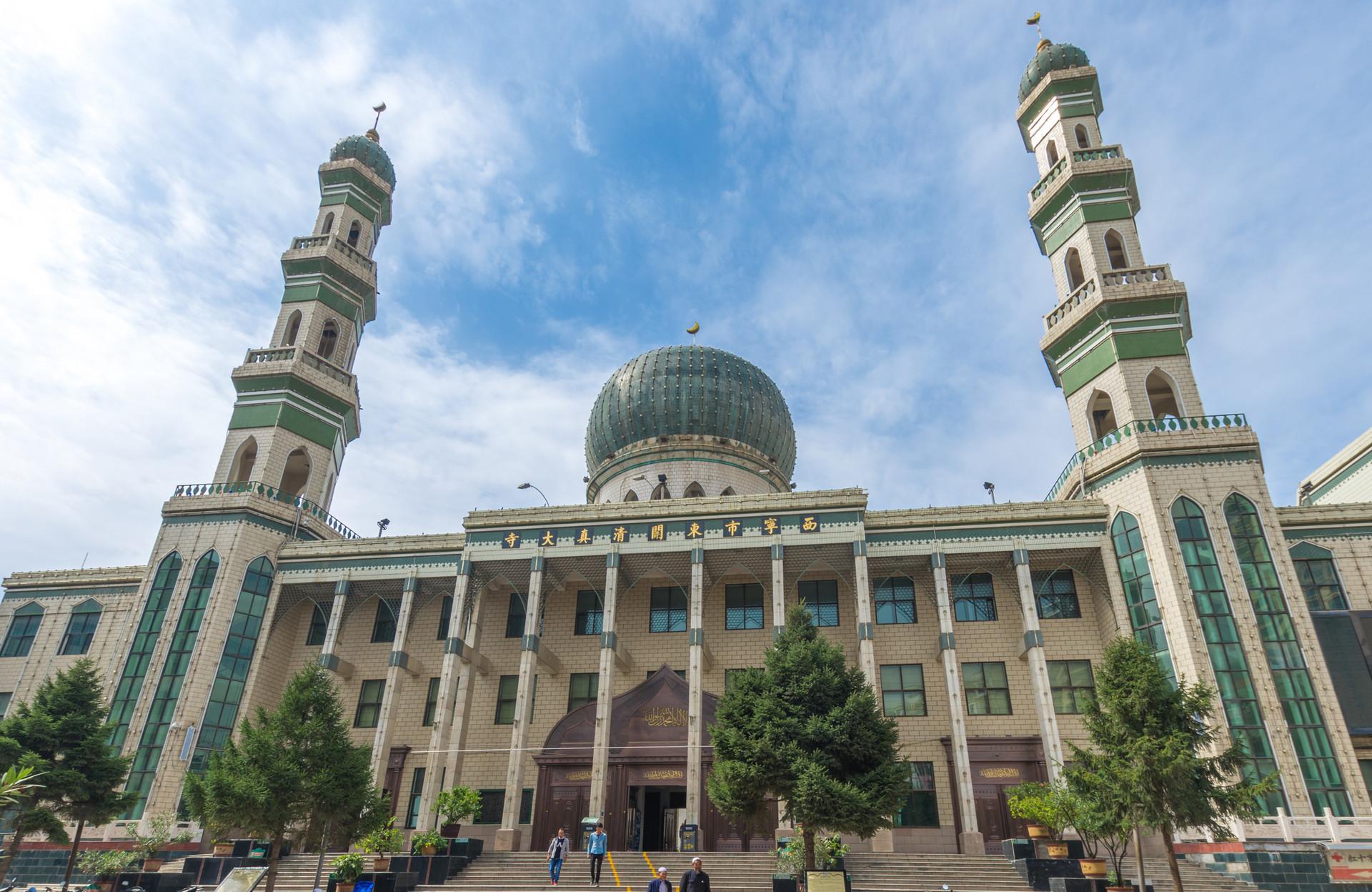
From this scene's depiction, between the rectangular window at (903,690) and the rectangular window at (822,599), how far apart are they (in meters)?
2.67

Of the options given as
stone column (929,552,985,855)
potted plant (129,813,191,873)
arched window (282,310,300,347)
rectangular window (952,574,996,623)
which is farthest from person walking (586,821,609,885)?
arched window (282,310,300,347)

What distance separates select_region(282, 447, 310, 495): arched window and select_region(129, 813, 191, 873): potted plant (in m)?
13.5

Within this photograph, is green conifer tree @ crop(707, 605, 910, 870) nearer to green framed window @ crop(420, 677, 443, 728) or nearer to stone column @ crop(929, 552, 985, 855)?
stone column @ crop(929, 552, 985, 855)

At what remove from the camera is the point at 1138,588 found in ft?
88.8

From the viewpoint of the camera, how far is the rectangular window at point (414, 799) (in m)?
30.7

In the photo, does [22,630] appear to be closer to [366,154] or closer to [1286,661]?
[366,154]

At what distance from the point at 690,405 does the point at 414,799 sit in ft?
64.7

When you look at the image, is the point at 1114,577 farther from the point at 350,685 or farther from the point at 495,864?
the point at 350,685

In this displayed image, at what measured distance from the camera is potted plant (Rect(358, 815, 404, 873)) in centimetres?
2197

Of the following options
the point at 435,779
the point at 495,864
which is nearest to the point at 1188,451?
the point at 495,864

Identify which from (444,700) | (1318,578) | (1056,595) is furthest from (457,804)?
(1318,578)

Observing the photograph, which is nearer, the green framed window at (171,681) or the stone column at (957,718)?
the stone column at (957,718)

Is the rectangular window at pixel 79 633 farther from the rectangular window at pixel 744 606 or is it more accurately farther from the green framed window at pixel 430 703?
the rectangular window at pixel 744 606

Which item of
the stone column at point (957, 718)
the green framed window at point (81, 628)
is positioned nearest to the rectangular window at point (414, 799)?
the green framed window at point (81, 628)
